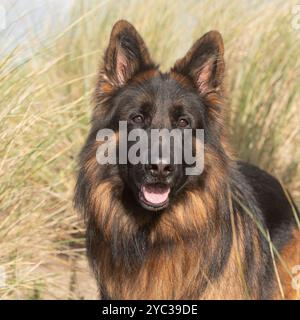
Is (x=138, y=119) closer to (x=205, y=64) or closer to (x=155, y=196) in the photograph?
(x=155, y=196)

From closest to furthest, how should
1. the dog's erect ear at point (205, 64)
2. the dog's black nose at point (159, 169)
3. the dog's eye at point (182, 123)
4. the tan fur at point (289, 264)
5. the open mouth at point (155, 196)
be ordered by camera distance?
the dog's black nose at point (159, 169) → the open mouth at point (155, 196) → the dog's eye at point (182, 123) → the dog's erect ear at point (205, 64) → the tan fur at point (289, 264)

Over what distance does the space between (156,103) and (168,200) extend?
67cm

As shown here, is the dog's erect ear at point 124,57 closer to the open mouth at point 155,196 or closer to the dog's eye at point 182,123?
the dog's eye at point 182,123

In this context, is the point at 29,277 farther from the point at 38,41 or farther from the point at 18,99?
the point at 38,41

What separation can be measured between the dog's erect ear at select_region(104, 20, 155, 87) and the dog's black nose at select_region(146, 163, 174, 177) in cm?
82

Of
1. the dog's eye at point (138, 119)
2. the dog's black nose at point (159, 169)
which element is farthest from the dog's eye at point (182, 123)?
the dog's black nose at point (159, 169)

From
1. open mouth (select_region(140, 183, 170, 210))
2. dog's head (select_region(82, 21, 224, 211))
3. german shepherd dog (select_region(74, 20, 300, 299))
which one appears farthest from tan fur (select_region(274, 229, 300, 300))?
open mouth (select_region(140, 183, 170, 210))

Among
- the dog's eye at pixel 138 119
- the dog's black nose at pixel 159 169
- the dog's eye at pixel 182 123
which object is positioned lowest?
the dog's black nose at pixel 159 169

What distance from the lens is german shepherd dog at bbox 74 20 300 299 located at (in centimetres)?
475

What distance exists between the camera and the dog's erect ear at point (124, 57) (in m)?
4.87

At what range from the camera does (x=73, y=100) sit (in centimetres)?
735

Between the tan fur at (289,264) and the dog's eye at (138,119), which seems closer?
the dog's eye at (138,119)
